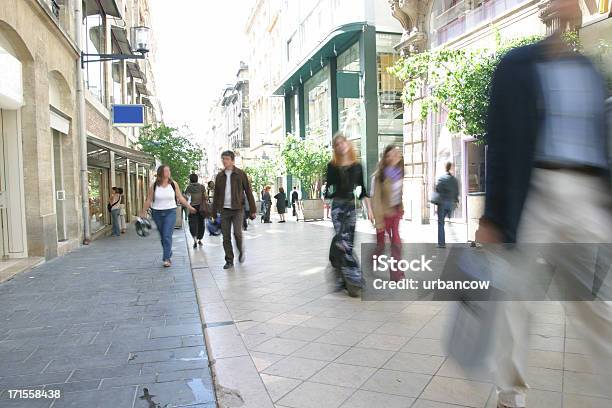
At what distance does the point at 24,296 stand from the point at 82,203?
22.9ft

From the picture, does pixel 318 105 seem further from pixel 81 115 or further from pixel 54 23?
pixel 54 23

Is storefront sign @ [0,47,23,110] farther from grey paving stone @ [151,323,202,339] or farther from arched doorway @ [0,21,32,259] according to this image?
grey paving stone @ [151,323,202,339]

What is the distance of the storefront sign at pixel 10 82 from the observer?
23.4 ft

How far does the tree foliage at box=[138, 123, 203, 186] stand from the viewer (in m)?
25.2

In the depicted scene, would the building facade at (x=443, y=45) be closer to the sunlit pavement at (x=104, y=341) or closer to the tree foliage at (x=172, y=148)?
the sunlit pavement at (x=104, y=341)

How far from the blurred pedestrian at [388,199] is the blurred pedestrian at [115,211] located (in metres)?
11.0

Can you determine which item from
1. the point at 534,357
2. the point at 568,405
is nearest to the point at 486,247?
the point at 568,405

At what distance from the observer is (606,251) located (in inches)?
82.9

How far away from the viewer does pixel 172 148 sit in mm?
25719

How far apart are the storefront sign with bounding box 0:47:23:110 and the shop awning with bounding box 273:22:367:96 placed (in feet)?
50.6

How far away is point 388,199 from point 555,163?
12.6ft

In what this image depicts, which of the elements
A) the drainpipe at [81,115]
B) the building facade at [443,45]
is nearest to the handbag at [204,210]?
the drainpipe at [81,115]

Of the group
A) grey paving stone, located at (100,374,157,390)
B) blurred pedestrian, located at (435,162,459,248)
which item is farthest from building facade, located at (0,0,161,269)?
blurred pedestrian, located at (435,162,459,248)

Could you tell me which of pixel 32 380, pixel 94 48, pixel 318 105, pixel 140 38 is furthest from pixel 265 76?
pixel 32 380
